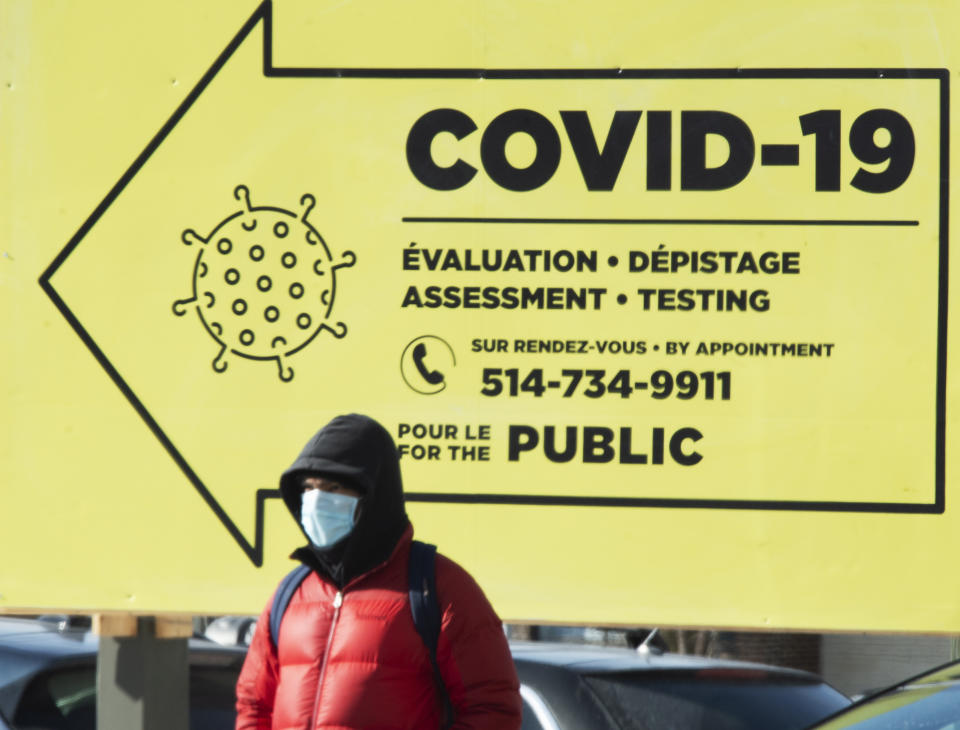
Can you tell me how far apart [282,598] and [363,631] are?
29 centimetres

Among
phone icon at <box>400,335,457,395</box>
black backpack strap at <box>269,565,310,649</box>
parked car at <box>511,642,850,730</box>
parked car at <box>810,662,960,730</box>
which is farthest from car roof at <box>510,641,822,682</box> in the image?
black backpack strap at <box>269,565,310,649</box>

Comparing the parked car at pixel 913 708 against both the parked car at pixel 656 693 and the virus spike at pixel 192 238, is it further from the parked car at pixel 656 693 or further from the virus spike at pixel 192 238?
the virus spike at pixel 192 238

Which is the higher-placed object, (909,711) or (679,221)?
(679,221)

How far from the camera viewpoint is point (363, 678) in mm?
3084

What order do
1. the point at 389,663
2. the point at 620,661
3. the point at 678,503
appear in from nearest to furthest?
1. the point at 389,663
2. the point at 678,503
3. the point at 620,661

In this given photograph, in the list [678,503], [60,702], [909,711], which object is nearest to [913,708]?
[909,711]

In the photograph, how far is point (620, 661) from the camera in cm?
473

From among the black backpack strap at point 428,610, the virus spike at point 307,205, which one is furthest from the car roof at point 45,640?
the black backpack strap at point 428,610

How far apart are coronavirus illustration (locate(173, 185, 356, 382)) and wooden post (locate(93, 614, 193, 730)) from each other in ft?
2.92

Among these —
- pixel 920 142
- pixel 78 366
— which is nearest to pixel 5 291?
pixel 78 366

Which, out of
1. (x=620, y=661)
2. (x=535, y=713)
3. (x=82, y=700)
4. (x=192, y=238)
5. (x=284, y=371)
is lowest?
(x=82, y=700)

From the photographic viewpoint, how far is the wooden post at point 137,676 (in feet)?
14.3

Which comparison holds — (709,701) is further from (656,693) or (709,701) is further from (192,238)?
(192,238)

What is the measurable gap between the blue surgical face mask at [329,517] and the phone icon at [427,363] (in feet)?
3.35
